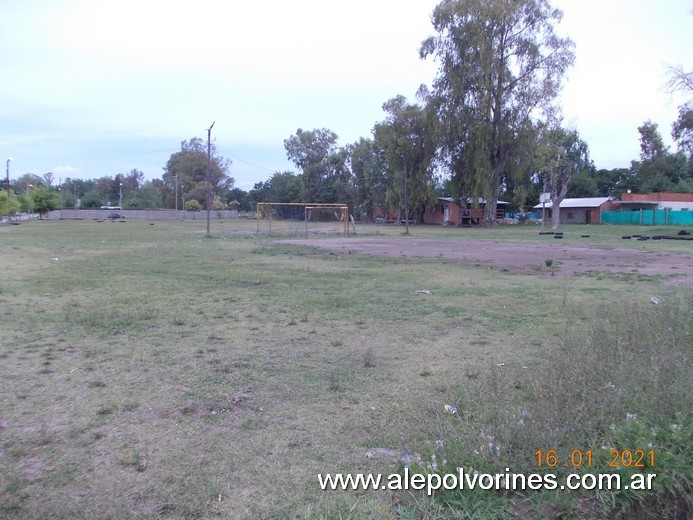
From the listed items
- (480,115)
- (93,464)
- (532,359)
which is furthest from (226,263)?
(480,115)

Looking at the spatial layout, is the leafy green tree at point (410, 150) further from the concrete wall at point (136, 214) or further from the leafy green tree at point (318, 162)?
the concrete wall at point (136, 214)

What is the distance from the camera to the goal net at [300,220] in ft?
125

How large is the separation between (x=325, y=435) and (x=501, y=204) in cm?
7032

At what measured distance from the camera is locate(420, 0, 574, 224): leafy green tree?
148 ft

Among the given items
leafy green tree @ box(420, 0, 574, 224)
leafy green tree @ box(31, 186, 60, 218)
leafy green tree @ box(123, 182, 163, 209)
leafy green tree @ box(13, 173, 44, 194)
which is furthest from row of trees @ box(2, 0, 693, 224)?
leafy green tree @ box(13, 173, 44, 194)

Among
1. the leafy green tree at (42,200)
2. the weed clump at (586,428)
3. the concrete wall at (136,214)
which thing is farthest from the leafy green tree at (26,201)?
the weed clump at (586,428)

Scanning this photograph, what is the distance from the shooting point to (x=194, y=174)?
344 ft

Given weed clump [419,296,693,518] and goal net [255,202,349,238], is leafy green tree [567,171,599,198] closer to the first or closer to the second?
goal net [255,202,349,238]

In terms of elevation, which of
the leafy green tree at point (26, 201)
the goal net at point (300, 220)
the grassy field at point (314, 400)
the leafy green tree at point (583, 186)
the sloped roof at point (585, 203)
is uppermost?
the leafy green tree at point (583, 186)

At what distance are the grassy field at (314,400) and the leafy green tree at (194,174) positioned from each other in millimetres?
96680

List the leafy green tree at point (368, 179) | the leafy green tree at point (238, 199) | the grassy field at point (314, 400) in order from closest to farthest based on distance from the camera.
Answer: the grassy field at point (314, 400), the leafy green tree at point (368, 179), the leafy green tree at point (238, 199)

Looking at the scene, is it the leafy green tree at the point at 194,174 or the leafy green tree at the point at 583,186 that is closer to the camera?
the leafy green tree at the point at 583,186

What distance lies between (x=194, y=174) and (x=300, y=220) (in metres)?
60.5

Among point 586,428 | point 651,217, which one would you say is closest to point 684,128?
point 651,217
